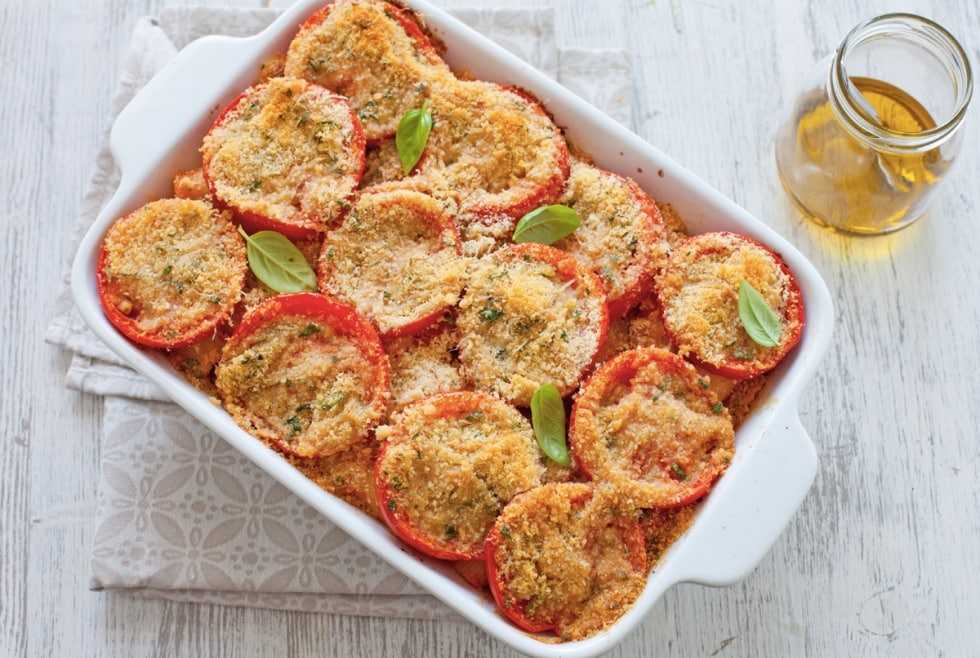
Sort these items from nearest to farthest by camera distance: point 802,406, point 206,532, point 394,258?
point 394,258 → point 206,532 → point 802,406

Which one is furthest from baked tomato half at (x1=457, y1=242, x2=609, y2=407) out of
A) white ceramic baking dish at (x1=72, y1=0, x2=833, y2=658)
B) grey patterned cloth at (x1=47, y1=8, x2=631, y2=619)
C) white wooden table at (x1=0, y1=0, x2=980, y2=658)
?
white wooden table at (x1=0, y1=0, x2=980, y2=658)

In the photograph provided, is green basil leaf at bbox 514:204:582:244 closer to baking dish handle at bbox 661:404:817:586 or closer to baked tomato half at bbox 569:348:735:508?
→ baked tomato half at bbox 569:348:735:508

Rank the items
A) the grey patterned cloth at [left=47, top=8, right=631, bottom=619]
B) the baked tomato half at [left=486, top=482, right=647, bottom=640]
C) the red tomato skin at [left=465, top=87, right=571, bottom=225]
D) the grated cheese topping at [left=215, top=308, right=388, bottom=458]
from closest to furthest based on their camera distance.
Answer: the baked tomato half at [left=486, top=482, right=647, bottom=640], the grated cheese topping at [left=215, top=308, right=388, bottom=458], the red tomato skin at [left=465, top=87, right=571, bottom=225], the grey patterned cloth at [left=47, top=8, right=631, bottom=619]

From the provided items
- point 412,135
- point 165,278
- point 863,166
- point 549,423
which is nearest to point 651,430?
point 549,423

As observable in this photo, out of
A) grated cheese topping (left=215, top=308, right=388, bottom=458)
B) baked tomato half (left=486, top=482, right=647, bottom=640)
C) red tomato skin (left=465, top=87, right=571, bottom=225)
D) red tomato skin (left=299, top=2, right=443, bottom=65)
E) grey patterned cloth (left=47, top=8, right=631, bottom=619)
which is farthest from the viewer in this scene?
grey patterned cloth (left=47, top=8, right=631, bottom=619)

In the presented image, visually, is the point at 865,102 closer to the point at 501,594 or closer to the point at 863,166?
the point at 863,166

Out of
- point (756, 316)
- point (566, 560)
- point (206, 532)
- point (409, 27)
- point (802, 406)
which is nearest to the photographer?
point (566, 560)

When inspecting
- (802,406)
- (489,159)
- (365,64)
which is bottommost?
(802,406)
